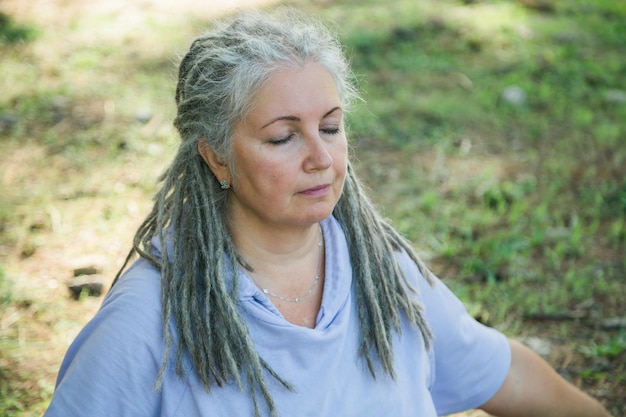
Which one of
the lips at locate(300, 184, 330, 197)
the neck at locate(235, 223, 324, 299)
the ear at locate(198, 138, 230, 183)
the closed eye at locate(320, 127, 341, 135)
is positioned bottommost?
the neck at locate(235, 223, 324, 299)

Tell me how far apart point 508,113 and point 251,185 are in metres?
3.75

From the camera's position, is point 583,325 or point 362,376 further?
point 583,325

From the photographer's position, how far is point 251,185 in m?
1.90

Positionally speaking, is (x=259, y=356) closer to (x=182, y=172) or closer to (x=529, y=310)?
(x=182, y=172)

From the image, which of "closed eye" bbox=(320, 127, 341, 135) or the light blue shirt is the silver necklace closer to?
the light blue shirt

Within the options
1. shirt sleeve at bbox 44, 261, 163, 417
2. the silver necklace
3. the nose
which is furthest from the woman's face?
shirt sleeve at bbox 44, 261, 163, 417

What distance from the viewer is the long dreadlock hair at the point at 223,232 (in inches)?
71.6

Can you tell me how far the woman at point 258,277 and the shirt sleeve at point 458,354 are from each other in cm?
6

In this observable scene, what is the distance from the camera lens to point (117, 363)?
1.73 meters

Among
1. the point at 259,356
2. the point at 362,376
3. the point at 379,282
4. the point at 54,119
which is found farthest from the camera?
the point at 54,119

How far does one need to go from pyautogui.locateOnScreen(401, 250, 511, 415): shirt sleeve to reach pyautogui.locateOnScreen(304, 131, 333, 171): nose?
1.71ft

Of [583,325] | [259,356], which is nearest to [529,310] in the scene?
[583,325]

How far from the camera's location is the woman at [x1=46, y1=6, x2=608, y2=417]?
1.79m

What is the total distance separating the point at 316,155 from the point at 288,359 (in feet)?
1.72
